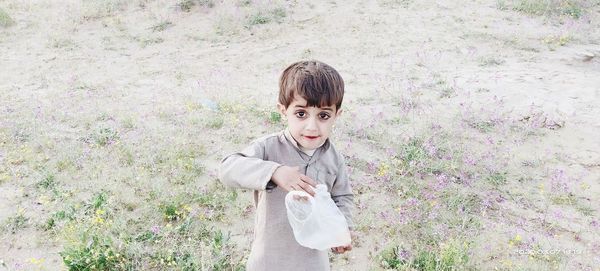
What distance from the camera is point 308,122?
7.76ft

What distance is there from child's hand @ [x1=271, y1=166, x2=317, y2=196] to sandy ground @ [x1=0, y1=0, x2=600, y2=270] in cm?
235

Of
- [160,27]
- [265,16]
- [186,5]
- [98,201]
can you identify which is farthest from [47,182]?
[186,5]

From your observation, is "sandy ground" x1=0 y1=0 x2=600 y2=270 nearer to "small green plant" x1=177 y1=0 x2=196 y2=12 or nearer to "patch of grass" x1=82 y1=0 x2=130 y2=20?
"patch of grass" x1=82 y1=0 x2=130 y2=20

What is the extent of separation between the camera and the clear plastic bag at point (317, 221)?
2.10 meters

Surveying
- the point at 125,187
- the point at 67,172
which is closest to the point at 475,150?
the point at 125,187

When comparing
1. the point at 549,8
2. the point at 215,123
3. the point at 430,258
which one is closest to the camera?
the point at 430,258

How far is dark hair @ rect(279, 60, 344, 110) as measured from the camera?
232cm

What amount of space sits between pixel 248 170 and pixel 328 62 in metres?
7.30

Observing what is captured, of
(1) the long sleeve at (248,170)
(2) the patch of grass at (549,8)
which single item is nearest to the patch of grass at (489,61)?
(2) the patch of grass at (549,8)

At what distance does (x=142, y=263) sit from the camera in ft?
12.9

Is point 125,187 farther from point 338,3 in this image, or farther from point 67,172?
point 338,3

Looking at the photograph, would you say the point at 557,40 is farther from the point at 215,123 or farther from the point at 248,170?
the point at 248,170

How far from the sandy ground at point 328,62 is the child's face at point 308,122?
2142 millimetres

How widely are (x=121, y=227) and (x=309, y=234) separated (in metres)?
2.76
